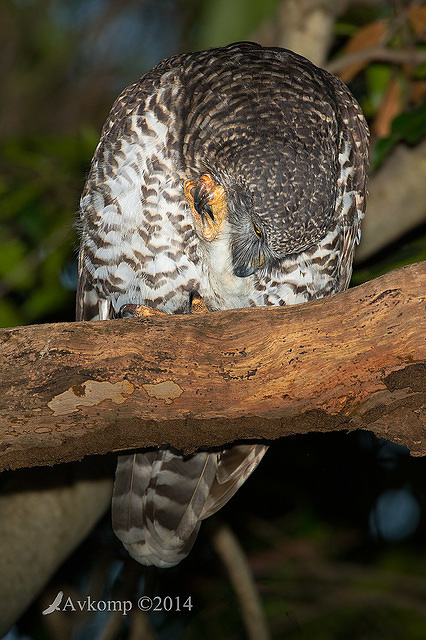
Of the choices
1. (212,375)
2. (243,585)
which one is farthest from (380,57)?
(243,585)

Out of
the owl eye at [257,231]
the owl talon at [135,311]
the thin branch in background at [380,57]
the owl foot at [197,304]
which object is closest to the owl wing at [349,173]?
the thin branch in background at [380,57]

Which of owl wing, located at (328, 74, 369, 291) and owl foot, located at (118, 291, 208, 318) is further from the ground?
owl wing, located at (328, 74, 369, 291)

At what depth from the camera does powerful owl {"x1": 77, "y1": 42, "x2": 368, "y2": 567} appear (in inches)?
112

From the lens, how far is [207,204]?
298cm

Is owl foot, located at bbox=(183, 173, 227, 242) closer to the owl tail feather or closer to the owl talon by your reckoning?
the owl talon

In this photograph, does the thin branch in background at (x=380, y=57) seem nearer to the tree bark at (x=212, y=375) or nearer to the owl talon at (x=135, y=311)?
the owl talon at (x=135, y=311)

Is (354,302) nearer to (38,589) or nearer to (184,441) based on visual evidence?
(184,441)

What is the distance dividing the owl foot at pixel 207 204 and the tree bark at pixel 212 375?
0.79 meters

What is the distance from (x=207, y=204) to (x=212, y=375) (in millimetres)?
975

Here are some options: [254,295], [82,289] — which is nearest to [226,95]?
[254,295]

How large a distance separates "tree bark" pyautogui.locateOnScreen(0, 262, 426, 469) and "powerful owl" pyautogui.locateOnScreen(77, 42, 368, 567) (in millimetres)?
688

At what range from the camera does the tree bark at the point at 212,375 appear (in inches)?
86.4

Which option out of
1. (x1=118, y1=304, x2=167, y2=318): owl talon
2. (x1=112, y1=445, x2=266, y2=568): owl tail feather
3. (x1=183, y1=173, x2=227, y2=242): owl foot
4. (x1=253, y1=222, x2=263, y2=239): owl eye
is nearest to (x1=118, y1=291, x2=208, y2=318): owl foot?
(x1=118, y1=304, x2=167, y2=318): owl talon

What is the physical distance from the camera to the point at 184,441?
7.93 feet
